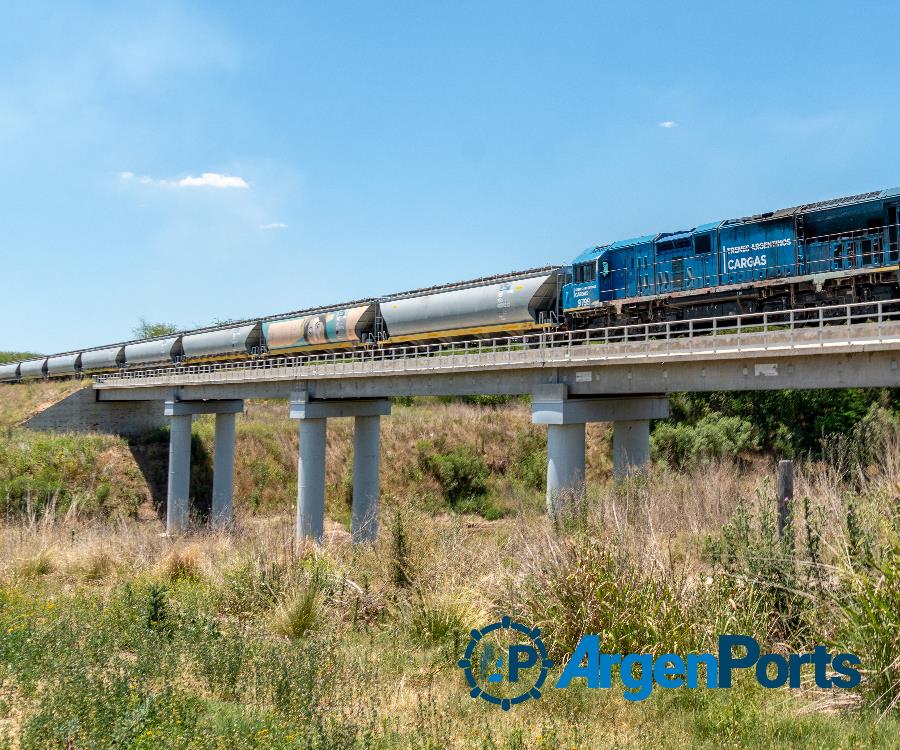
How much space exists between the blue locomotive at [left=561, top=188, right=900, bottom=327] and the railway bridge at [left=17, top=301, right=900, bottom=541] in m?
0.63

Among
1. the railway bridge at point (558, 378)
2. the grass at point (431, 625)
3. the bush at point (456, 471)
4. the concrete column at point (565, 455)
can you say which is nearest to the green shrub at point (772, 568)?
the grass at point (431, 625)

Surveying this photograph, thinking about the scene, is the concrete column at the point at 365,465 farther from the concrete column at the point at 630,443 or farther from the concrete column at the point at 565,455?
the concrete column at the point at 565,455

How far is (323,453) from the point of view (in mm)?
30578

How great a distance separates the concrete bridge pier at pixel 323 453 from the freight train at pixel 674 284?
2.82m

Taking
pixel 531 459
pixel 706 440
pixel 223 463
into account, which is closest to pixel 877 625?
pixel 223 463

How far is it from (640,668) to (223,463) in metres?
33.0

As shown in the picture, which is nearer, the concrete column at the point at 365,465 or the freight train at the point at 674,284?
the freight train at the point at 674,284

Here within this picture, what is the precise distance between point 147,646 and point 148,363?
39859 millimetres

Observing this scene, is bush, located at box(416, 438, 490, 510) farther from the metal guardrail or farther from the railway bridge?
the metal guardrail

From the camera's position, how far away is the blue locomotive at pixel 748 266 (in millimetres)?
17453

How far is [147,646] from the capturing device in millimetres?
7930

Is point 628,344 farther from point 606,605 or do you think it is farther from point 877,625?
point 877,625

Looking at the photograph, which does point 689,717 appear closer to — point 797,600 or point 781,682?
point 781,682

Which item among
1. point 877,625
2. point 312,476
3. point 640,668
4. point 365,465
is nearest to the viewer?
point 877,625
